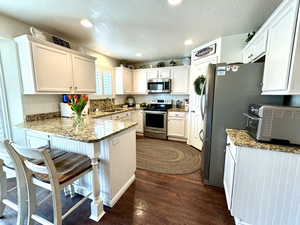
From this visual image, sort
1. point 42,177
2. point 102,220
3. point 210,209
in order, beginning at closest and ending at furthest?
point 42,177 → point 102,220 → point 210,209

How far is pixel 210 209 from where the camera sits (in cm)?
165

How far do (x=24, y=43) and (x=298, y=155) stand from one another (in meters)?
3.41

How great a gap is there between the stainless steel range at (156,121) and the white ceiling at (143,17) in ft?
6.72

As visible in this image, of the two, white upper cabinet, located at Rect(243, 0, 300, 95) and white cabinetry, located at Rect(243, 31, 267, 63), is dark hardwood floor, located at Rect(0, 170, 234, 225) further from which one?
white cabinetry, located at Rect(243, 31, 267, 63)

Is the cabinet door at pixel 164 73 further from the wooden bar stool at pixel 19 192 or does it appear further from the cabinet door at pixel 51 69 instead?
the wooden bar stool at pixel 19 192

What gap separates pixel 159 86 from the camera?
169 inches

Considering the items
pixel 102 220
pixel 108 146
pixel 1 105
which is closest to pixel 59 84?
pixel 1 105

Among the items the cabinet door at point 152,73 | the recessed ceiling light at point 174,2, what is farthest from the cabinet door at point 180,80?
the recessed ceiling light at point 174,2

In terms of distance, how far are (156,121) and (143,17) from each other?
286 cm

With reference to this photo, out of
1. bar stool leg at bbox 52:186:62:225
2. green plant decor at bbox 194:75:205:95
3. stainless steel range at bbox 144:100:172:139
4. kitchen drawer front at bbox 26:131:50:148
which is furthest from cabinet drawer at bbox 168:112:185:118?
bar stool leg at bbox 52:186:62:225

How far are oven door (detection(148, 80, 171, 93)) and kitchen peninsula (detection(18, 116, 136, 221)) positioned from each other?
98.3 inches

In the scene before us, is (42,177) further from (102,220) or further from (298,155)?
(298,155)

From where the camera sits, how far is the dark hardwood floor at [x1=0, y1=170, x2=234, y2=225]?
1482mm

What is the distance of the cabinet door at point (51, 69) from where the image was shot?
197cm
